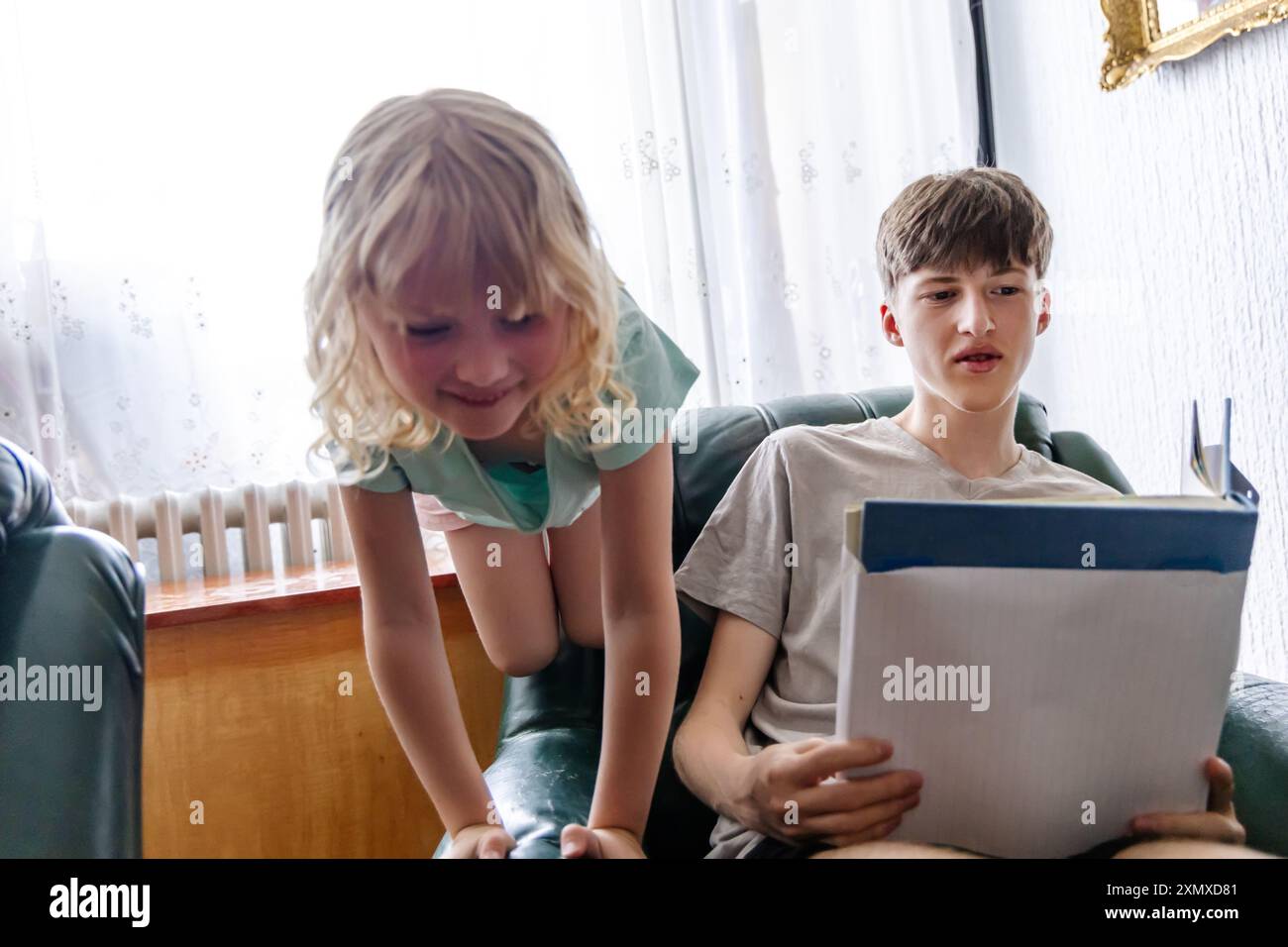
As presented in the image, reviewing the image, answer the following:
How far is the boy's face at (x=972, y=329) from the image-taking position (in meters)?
0.89

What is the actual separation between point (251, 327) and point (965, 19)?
1307 mm

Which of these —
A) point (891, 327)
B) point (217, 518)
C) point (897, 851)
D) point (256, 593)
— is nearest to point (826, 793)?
point (897, 851)

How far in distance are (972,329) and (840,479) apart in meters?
0.20

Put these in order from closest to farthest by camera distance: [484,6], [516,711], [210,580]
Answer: [516,711] < [210,580] < [484,6]

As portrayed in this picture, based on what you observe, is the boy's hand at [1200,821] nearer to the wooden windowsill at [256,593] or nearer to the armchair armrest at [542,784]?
the armchair armrest at [542,784]

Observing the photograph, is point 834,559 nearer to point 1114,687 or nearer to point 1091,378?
point 1114,687

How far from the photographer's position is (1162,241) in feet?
5.00

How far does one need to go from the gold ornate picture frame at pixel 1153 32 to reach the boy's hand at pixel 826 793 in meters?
1.15

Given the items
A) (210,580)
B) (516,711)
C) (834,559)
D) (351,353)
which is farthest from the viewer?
(210,580)

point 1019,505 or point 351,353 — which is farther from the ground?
point 351,353

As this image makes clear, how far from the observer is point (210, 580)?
121 centimetres

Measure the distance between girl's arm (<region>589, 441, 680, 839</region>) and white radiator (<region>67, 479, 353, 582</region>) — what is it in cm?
69

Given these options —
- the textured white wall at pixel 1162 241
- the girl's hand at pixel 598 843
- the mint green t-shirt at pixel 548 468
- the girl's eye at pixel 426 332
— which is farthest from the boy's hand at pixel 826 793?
the textured white wall at pixel 1162 241
